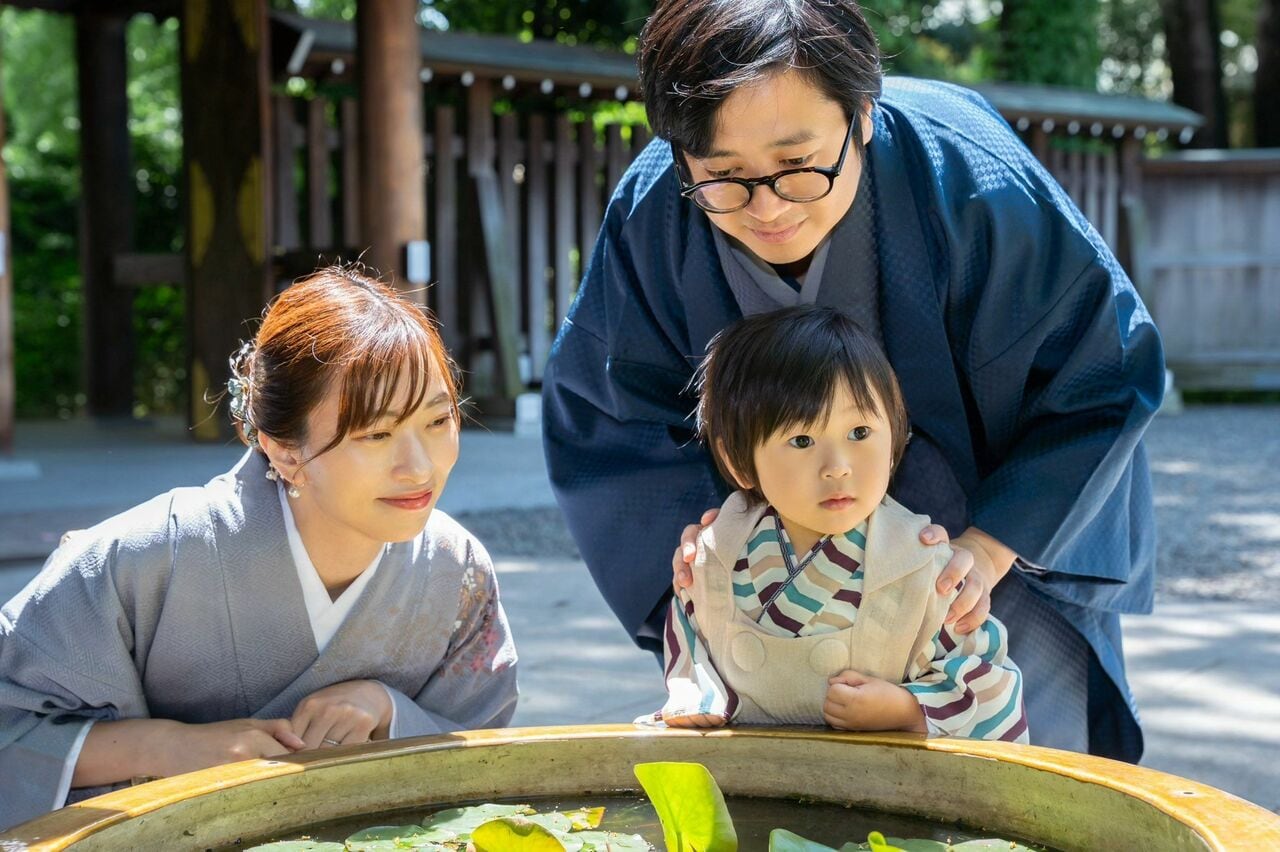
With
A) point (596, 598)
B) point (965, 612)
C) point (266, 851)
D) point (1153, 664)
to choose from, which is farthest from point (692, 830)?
point (596, 598)

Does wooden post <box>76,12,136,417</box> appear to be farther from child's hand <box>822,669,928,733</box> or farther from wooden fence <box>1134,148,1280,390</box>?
wooden fence <box>1134,148,1280,390</box>

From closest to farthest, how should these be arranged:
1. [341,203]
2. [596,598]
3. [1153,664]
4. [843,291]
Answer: [843,291] → [1153,664] → [596,598] → [341,203]

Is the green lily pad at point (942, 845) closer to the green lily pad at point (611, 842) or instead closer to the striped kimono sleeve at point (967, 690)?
the green lily pad at point (611, 842)

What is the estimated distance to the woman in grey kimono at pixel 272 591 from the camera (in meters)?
1.79

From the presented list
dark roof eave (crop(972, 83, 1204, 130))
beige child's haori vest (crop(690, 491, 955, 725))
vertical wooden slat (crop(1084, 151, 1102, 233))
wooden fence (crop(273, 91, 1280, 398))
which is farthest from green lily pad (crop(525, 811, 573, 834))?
vertical wooden slat (crop(1084, 151, 1102, 233))

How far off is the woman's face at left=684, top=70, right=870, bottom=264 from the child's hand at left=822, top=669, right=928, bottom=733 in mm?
534

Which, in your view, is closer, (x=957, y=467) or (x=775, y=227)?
(x=775, y=227)

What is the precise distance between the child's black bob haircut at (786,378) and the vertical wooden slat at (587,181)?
6763 millimetres

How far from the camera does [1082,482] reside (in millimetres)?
1865

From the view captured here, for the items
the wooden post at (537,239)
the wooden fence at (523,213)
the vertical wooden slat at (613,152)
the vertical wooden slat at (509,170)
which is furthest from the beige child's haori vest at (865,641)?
the vertical wooden slat at (613,152)

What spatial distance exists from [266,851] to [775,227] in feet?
2.95

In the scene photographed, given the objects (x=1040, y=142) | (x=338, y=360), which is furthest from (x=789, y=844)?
(x=1040, y=142)

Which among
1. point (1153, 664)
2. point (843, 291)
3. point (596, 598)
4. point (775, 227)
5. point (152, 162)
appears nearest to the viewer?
point (775, 227)

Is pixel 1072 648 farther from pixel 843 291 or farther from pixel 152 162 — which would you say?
pixel 152 162
